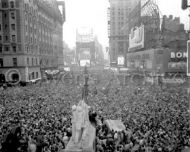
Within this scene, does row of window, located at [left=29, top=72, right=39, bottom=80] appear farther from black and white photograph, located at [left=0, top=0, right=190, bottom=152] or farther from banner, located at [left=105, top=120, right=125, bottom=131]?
banner, located at [left=105, top=120, right=125, bottom=131]

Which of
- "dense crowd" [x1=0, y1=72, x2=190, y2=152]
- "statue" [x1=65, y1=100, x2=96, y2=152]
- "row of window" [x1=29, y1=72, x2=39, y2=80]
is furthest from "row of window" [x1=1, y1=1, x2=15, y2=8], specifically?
"statue" [x1=65, y1=100, x2=96, y2=152]

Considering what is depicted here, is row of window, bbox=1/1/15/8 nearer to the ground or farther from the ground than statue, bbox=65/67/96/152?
farther from the ground

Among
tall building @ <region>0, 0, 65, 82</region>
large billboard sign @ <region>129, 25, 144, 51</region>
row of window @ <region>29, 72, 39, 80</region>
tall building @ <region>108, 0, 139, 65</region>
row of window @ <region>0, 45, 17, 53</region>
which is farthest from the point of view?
tall building @ <region>108, 0, 139, 65</region>

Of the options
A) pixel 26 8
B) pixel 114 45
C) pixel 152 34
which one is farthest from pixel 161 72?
pixel 114 45

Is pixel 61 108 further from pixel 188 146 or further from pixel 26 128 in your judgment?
pixel 188 146

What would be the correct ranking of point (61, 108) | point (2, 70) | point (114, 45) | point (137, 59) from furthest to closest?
1. point (114, 45)
2. point (137, 59)
3. point (2, 70)
4. point (61, 108)

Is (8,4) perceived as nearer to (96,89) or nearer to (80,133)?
(96,89)

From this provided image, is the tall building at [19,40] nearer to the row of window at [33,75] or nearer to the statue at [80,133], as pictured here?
the row of window at [33,75]

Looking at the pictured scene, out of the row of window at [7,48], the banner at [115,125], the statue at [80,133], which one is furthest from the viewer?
the row of window at [7,48]

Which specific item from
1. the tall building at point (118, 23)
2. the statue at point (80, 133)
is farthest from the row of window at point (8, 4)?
the tall building at point (118, 23)
